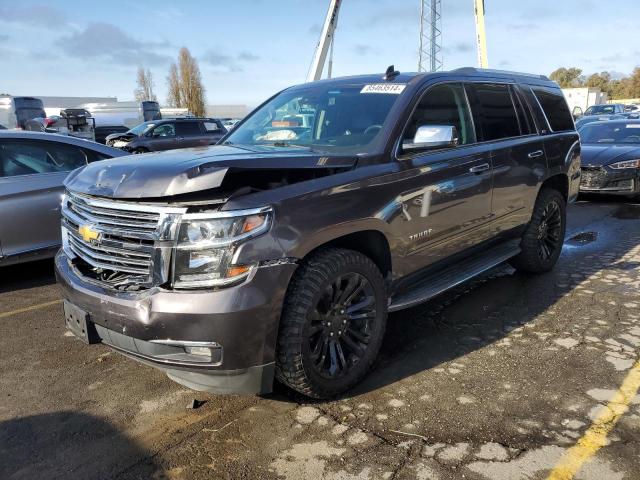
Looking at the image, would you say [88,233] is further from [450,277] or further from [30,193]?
[30,193]

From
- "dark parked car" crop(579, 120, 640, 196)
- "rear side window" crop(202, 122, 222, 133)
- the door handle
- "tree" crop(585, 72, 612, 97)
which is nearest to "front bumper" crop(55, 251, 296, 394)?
the door handle

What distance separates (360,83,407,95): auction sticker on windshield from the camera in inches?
153

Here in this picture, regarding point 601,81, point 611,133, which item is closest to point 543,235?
point 611,133

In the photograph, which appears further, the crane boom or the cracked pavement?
the crane boom

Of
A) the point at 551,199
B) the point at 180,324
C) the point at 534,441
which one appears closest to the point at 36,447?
the point at 180,324

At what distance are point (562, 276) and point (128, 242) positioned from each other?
14.9 ft

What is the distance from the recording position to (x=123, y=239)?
2.86 m

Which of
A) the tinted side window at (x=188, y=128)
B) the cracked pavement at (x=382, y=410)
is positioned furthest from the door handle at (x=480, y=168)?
the tinted side window at (x=188, y=128)

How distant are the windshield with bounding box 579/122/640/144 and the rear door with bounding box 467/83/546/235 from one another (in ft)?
23.4

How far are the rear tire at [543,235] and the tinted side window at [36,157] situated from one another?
479 cm

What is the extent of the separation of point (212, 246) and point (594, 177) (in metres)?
9.36

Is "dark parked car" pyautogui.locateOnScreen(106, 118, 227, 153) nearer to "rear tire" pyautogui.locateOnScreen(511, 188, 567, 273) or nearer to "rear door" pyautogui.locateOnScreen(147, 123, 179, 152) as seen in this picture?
"rear door" pyautogui.locateOnScreen(147, 123, 179, 152)

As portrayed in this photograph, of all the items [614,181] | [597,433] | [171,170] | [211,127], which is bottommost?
[597,433]

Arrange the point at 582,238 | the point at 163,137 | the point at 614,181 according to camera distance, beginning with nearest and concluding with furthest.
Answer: the point at 582,238 → the point at 614,181 → the point at 163,137
